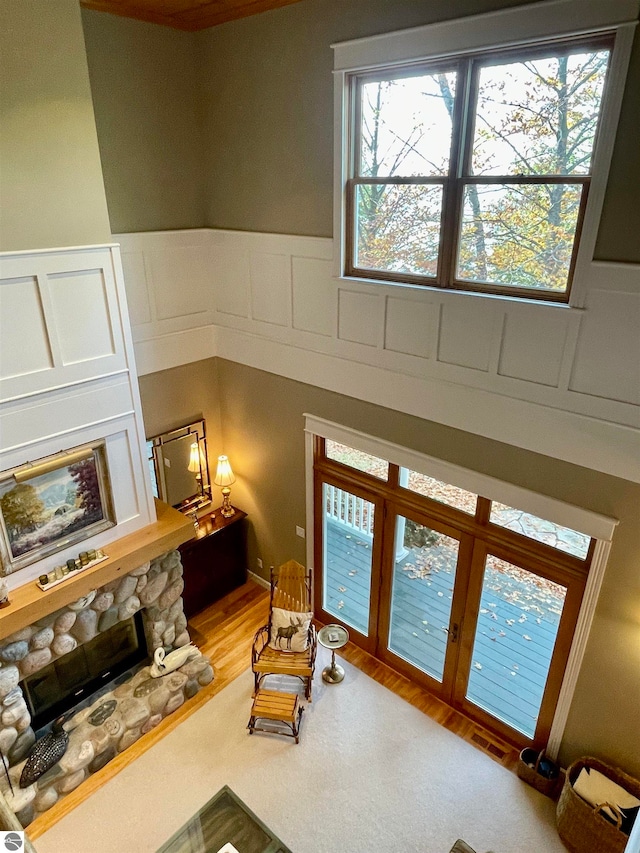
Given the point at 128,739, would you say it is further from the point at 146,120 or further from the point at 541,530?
the point at 146,120

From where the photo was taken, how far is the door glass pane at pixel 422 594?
4.91m

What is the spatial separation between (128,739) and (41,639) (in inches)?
50.7

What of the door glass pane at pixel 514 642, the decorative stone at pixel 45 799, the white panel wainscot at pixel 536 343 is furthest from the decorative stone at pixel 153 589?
the white panel wainscot at pixel 536 343

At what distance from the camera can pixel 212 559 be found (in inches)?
244

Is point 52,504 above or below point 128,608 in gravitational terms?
above

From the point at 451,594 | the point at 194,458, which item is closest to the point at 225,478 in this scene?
the point at 194,458

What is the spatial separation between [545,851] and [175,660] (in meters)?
3.41

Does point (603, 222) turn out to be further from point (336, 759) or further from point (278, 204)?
point (336, 759)

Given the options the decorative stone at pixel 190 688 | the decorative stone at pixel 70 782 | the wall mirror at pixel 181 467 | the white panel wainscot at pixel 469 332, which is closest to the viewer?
the white panel wainscot at pixel 469 332

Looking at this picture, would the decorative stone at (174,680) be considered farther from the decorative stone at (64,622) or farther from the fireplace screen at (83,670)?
the decorative stone at (64,622)

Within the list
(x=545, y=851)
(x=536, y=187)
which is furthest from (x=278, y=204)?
(x=545, y=851)

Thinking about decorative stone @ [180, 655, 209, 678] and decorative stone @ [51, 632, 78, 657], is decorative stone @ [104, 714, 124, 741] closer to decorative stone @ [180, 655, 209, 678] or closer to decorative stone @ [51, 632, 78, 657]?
decorative stone @ [180, 655, 209, 678]

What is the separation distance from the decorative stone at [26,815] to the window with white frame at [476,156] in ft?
16.1

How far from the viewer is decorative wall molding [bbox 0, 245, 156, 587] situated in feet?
12.7
